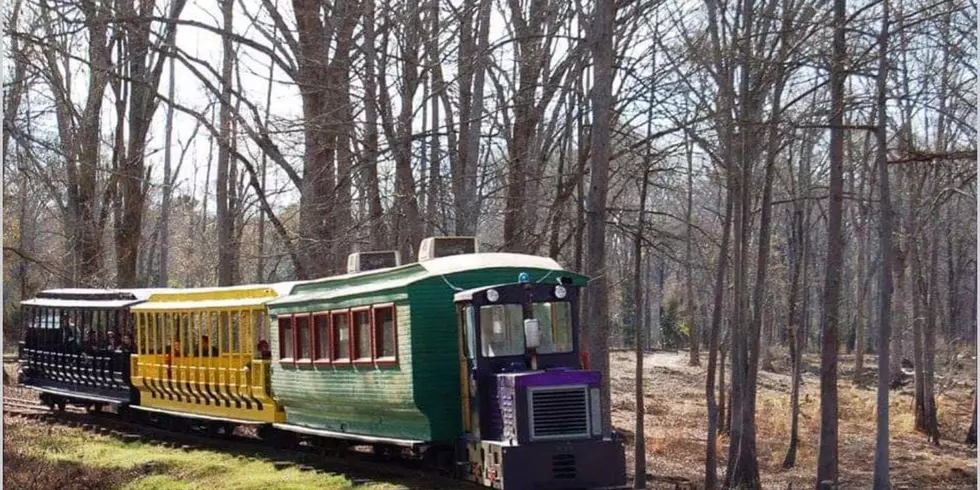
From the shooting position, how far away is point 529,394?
1253cm

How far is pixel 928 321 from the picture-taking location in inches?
1378

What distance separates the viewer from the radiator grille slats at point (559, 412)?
12578 mm

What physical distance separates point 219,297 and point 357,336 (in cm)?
482

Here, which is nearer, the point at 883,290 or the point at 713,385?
the point at 883,290

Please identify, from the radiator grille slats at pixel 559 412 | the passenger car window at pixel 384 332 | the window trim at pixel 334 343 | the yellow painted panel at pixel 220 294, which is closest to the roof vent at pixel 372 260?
the window trim at pixel 334 343

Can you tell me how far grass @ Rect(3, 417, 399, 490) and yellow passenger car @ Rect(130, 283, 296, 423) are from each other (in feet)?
3.33

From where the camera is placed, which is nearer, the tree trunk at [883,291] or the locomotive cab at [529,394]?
the locomotive cab at [529,394]

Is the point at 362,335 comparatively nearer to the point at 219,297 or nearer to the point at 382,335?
the point at 382,335

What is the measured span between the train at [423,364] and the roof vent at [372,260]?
2 centimetres

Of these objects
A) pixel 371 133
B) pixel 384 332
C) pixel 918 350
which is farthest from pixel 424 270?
pixel 918 350

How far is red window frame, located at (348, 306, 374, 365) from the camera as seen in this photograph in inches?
566

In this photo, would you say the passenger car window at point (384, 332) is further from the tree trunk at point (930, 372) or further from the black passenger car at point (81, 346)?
the tree trunk at point (930, 372)

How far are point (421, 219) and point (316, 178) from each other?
1.95 metres

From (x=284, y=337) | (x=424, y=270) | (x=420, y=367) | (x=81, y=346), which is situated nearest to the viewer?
(x=420, y=367)
